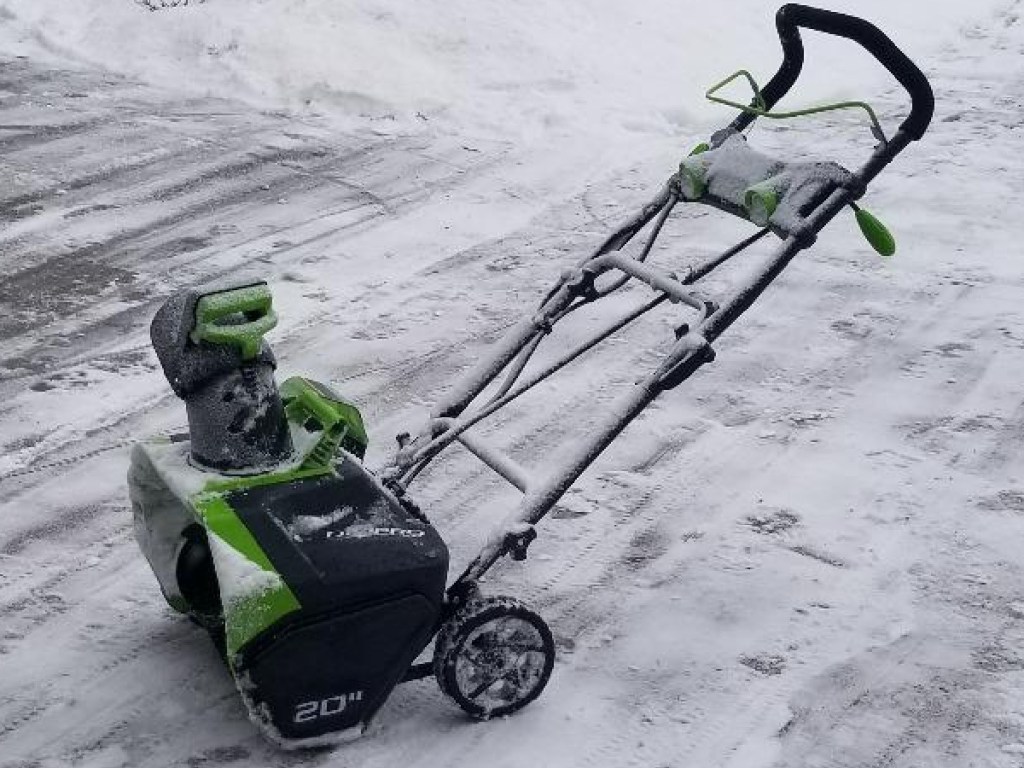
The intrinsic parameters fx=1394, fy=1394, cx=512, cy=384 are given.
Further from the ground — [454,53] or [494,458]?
[494,458]

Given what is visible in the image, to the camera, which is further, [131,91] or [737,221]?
[131,91]

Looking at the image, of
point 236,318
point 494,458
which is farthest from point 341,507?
point 494,458

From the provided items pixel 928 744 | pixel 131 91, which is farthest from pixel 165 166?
pixel 928 744

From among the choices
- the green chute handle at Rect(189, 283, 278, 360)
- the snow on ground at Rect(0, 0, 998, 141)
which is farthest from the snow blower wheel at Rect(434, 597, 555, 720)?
the snow on ground at Rect(0, 0, 998, 141)

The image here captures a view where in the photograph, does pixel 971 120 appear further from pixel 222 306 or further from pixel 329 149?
pixel 222 306

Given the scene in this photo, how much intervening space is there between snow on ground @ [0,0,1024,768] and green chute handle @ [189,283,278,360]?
1154 mm

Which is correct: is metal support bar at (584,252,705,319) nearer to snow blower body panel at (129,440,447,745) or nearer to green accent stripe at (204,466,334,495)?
snow blower body panel at (129,440,447,745)

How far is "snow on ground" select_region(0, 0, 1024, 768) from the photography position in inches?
171

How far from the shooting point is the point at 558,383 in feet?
21.4

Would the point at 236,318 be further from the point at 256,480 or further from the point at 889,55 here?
the point at 889,55

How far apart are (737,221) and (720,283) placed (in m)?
0.92

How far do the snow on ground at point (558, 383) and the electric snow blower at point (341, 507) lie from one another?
0.93ft

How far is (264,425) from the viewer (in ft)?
13.3

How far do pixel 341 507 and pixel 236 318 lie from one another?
2.01ft
